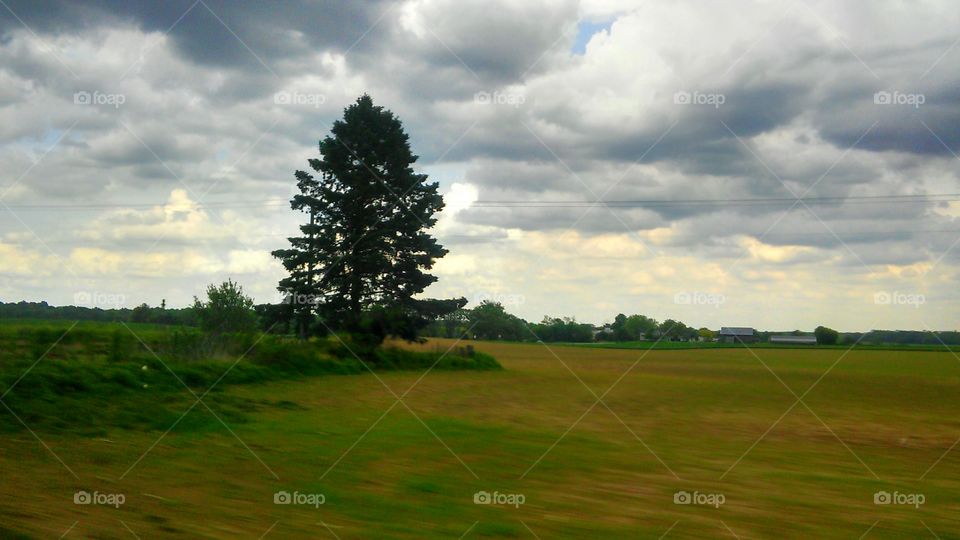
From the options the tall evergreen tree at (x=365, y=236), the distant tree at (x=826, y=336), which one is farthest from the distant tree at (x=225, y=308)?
the distant tree at (x=826, y=336)

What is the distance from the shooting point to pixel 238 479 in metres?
8.66

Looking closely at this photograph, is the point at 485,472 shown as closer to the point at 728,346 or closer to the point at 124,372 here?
the point at 124,372

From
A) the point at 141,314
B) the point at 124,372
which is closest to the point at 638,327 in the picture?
the point at 141,314

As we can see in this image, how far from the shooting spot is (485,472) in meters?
9.90

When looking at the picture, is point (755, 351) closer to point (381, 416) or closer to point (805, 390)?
point (805, 390)

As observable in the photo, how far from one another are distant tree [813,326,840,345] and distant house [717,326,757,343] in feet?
16.2

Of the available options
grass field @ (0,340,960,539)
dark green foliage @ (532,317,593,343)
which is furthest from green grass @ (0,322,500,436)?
dark green foliage @ (532,317,593,343)

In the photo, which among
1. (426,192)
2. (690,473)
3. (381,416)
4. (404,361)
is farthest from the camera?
(426,192)

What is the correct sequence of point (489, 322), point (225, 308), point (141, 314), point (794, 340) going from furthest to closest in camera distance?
point (794, 340)
point (489, 322)
point (225, 308)
point (141, 314)

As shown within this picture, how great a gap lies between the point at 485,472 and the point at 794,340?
2529 inches

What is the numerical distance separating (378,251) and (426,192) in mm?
3899

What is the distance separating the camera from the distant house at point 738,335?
57934 millimetres

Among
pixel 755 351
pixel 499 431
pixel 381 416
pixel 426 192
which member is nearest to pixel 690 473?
pixel 499 431

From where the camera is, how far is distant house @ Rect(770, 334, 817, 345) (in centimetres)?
6644
